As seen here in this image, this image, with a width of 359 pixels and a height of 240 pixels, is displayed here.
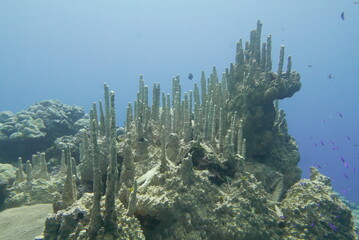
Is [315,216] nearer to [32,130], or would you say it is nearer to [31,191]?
[31,191]

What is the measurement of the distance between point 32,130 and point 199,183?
37.3ft

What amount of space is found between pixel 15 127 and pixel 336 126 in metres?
145

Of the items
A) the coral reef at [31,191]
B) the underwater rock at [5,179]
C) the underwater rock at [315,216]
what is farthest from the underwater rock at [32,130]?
the underwater rock at [315,216]

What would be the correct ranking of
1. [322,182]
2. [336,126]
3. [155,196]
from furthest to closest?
[336,126]
[322,182]
[155,196]

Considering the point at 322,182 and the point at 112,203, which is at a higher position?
the point at 322,182

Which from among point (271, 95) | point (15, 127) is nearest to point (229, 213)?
point (271, 95)

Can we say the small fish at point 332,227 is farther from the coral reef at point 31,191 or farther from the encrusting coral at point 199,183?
the coral reef at point 31,191

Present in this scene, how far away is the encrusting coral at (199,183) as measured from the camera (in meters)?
3.55

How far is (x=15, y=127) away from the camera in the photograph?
13492 millimetres

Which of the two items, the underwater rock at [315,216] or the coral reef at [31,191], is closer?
the underwater rock at [315,216]

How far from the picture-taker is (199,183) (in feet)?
14.8

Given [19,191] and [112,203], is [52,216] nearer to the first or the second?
[112,203]

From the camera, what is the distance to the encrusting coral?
355 cm

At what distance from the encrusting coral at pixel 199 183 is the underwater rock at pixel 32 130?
668 centimetres
